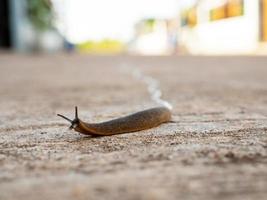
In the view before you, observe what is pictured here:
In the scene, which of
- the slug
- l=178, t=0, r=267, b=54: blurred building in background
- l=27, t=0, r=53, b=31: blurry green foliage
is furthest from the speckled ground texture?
l=27, t=0, r=53, b=31: blurry green foliage

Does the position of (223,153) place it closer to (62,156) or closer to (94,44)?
(62,156)

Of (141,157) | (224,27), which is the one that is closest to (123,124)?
(141,157)

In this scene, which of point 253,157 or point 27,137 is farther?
point 27,137

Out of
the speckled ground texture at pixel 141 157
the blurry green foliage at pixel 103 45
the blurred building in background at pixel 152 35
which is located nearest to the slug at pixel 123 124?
the speckled ground texture at pixel 141 157

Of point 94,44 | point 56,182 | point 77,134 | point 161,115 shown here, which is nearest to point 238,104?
point 161,115

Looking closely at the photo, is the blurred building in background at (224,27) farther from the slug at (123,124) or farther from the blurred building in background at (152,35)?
the slug at (123,124)

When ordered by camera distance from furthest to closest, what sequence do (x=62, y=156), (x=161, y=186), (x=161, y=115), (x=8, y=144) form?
(x=161, y=115) < (x=8, y=144) < (x=62, y=156) < (x=161, y=186)
